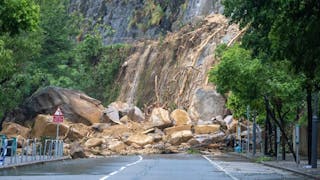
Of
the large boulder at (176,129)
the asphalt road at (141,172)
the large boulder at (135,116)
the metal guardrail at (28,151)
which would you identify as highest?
the large boulder at (135,116)

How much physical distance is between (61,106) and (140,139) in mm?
8929

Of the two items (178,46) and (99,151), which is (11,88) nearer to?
(99,151)

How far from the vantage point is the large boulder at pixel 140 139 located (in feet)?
178

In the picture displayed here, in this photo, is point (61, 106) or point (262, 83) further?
point (61, 106)

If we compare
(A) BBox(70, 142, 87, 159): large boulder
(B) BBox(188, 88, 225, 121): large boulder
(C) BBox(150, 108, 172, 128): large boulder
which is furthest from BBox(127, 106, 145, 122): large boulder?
(A) BBox(70, 142, 87, 159): large boulder

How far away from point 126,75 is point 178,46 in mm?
9165

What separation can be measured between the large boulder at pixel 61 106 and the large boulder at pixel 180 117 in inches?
279

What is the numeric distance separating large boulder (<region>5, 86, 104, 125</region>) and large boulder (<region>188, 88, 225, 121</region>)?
970 centimetres

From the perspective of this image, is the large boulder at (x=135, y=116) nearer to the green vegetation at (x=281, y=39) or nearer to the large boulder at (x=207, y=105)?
the large boulder at (x=207, y=105)

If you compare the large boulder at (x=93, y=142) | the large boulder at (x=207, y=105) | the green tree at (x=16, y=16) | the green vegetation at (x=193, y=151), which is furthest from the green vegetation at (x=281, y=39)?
the large boulder at (x=207, y=105)

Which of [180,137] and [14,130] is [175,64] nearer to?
[180,137]

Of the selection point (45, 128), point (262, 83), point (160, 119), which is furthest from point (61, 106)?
point (262, 83)

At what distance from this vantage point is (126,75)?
3248 inches

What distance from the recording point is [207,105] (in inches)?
2478
